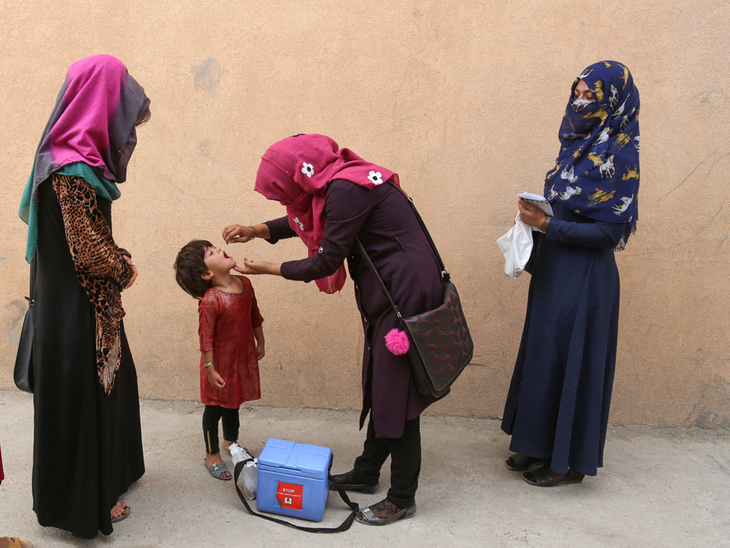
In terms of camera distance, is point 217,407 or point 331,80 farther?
point 331,80

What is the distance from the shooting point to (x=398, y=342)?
7.42ft

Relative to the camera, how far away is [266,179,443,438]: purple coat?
224 centimetres

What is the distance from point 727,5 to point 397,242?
2.54 metres

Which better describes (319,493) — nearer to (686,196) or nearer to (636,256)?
(636,256)

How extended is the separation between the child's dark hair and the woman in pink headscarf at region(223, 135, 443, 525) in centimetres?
31

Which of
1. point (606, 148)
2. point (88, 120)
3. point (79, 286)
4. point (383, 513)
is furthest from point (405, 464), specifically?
point (88, 120)

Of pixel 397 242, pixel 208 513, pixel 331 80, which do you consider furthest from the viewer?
pixel 331 80

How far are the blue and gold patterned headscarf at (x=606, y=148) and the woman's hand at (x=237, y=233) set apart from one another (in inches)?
61.7

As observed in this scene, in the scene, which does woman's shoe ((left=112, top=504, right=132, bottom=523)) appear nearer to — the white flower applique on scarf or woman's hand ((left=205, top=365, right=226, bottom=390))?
woman's hand ((left=205, top=365, right=226, bottom=390))

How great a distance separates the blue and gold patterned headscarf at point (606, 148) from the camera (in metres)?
2.54

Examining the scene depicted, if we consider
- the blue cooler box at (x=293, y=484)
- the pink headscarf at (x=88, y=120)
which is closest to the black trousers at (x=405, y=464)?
the blue cooler box at (x=293, y=484)

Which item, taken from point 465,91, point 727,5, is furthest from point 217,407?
point 727,5

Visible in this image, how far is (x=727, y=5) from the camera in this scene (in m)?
3.16

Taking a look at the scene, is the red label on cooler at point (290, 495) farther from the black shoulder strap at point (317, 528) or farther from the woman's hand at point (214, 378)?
the woman's hand at point (214, 378)
